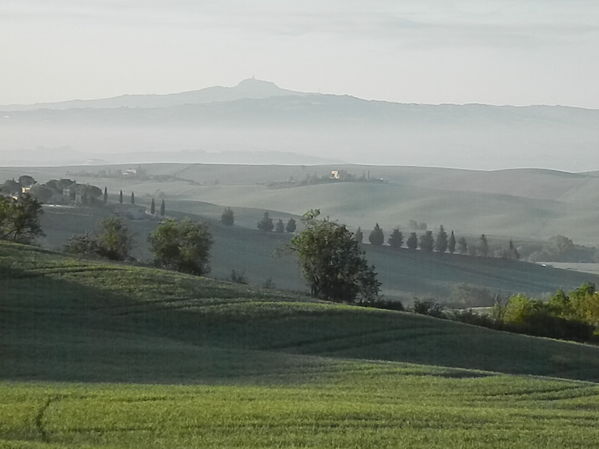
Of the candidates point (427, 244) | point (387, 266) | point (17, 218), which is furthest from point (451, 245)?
point (17, 218)

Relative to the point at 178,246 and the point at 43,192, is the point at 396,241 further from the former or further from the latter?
the point at 178,246

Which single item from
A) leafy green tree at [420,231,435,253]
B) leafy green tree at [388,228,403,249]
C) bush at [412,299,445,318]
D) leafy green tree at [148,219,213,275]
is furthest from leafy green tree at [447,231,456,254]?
bush at [412,299,445,318]

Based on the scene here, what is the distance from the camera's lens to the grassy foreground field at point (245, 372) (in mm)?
18406

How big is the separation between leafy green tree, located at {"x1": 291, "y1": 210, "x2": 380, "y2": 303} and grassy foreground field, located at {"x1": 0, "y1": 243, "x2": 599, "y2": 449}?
20.3 m

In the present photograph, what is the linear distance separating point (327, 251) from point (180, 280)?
2369cm

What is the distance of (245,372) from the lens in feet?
95.0

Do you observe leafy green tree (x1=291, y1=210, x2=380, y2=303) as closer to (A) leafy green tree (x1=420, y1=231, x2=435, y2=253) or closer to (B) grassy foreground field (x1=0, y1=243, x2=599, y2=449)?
(B) grassy foreground field (x1=0, y1=243, x2=599, y2=449)

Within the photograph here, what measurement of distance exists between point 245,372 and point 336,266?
1779 inches

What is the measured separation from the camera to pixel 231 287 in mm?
52469

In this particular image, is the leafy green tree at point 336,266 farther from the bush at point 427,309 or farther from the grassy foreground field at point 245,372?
the grassy foreground field at point 245,372

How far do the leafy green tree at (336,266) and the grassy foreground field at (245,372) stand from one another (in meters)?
20.3

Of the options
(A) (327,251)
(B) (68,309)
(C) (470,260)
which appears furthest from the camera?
(C) (470,260)

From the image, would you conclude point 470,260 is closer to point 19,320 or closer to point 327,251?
point 327,251

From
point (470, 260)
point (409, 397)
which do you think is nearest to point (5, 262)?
point (409, 397)
